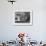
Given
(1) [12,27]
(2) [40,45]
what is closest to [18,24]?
(1) [12,27]

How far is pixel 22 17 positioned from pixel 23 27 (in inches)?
11.8

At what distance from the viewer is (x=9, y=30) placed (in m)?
4.20

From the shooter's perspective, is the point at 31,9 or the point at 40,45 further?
the point at 31,9

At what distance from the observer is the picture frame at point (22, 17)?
4137 mm

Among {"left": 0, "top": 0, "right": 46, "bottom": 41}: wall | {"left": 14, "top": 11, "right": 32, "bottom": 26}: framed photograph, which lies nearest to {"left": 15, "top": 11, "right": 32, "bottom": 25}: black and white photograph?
{"left": 14, "top": 11, "right": 32, "bottom": 26}: framed photograph

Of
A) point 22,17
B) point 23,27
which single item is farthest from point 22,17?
point 23,27

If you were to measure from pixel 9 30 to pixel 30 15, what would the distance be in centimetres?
77

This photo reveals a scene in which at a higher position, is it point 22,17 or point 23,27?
point 22,17

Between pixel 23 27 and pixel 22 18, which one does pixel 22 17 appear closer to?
pixel 22 18

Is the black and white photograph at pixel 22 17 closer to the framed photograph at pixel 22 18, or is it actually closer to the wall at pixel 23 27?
the framed photograph at pixel 22 18

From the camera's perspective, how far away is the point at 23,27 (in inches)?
164

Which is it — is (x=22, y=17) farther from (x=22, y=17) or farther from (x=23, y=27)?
(x=23, y=27)

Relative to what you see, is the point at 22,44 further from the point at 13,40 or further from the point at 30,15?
the point at 30,15

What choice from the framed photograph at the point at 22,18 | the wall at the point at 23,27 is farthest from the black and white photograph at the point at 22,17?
the wall at the point at 23,27
